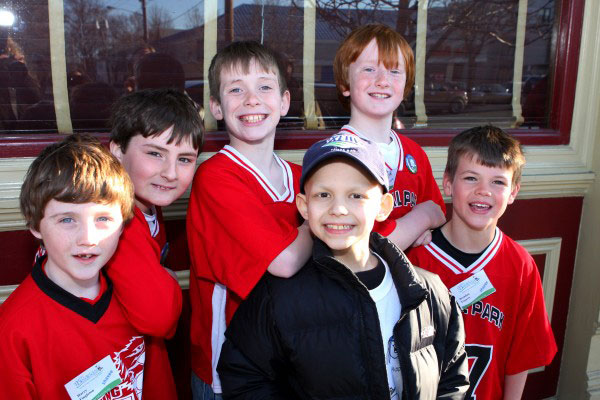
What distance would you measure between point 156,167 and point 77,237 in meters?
0.37

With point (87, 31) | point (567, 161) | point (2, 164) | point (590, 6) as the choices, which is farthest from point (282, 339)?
point (590, 6)

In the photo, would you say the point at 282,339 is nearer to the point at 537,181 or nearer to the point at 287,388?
the point at 287,388

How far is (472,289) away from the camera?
1.91 metres

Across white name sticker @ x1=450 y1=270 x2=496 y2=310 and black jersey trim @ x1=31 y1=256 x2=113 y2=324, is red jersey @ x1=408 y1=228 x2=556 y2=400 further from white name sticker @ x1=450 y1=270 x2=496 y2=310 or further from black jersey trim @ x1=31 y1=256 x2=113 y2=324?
black jersey trim @ x1=31 y1=256 x2=113 y2=324

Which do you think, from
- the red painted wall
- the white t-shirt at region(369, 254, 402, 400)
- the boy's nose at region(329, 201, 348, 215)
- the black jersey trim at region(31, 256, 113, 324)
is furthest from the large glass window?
the white t-shirt at region(369, 254, 402, 400)

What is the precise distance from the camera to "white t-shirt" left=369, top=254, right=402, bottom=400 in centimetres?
146

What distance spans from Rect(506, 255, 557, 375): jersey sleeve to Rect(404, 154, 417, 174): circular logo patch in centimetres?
54

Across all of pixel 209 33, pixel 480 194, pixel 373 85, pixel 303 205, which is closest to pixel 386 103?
pixel 373 85

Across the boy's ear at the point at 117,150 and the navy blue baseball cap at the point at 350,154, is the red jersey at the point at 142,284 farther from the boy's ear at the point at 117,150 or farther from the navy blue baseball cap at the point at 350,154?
the navy blue baseball cap at the point at 350,154

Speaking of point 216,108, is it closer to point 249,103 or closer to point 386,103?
point 249,103

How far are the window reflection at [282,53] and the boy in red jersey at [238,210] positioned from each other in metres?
A: 0.57

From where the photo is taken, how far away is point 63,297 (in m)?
1.47

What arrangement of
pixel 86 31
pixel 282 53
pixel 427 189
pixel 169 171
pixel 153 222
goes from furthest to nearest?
pixel 282 53, pixel 86 31, pixel 427 189, pixel 153 222, pixel 169 171

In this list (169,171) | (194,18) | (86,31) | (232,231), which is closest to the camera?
(232,231)
